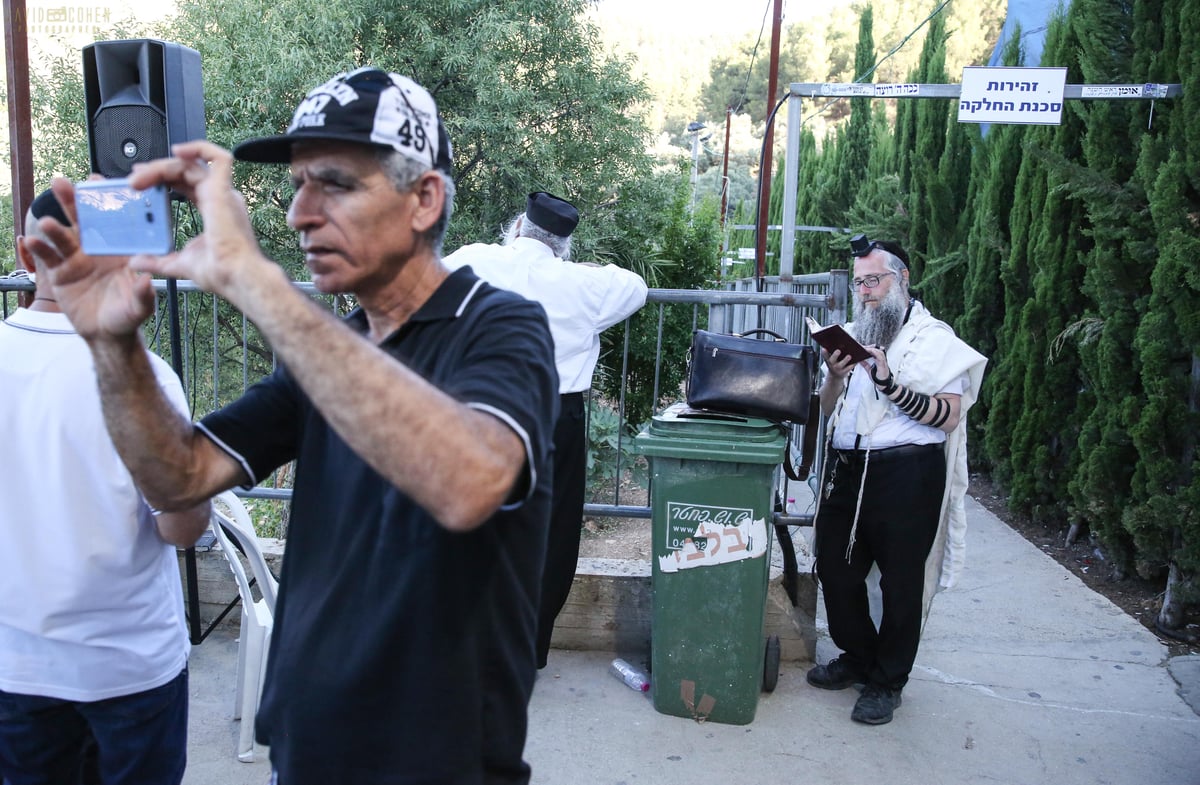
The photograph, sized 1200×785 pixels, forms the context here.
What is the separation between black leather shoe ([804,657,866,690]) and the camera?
4.30 m

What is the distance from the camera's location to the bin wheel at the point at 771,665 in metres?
4.20

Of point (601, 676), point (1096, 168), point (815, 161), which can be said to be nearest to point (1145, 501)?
point (1096, 168)

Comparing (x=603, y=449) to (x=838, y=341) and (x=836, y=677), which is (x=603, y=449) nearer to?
(x=836, y=677)

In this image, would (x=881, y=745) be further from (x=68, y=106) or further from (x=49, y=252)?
(x=68, y=106)

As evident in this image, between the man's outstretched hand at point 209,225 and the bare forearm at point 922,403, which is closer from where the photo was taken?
the man's outstretched hand at point 209,225

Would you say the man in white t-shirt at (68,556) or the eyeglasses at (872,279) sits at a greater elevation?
the eyeglasses at (872,279)

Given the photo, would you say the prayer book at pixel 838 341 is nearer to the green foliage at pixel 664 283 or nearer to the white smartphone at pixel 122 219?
the white smartphone at pixel 122 219

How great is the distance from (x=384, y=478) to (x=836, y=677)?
3.48 meters

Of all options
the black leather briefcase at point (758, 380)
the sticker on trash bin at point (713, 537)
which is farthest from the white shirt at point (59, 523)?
the black leather briefcase at point (758, 380)

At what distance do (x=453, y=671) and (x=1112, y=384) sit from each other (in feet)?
17.1

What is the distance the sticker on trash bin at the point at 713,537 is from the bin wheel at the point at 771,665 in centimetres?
55

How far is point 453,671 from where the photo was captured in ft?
4.68

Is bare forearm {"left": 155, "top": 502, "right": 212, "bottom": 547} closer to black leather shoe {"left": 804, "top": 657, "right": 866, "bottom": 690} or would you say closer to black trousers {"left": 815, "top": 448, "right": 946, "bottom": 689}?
black trousers {"left": 815, "top": 448, "right": 946, "bottom": 689}

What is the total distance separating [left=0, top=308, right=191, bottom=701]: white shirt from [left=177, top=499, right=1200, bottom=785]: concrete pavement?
1.50 m
